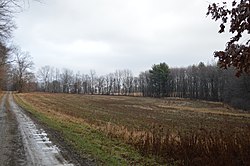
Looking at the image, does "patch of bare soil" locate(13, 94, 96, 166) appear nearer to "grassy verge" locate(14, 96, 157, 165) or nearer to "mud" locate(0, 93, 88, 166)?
"mud" locate(0, 93, 88, 166)

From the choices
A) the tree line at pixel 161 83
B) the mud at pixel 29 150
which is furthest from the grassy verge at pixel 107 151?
the tree line at pixel 161 83

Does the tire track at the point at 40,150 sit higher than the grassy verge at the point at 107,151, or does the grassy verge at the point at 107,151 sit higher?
the tire track at the point at 40,150

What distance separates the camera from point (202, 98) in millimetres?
121500

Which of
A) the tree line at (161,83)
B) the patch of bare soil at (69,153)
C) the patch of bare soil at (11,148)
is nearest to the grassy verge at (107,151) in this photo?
the patch of bare soil at (69,153)

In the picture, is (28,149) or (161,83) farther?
(161,83)

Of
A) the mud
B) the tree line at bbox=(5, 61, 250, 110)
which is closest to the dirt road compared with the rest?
the mud

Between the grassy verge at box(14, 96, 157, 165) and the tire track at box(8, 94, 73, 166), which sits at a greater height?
the tire track at box(8, 94, 73, 166)

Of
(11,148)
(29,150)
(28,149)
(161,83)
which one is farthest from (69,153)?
(161,83)

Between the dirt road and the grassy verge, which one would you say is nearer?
the dirt road

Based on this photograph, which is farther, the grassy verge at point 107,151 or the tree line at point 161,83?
the tree line at point 161,83

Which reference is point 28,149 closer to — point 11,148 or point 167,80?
point 11,148

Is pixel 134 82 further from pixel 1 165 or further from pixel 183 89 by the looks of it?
pixel 1 165

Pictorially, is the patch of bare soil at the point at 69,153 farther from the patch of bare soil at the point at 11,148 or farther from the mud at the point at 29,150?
the patch of bare soil at the point at 11,148

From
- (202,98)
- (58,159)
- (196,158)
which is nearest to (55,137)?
(58,159)
